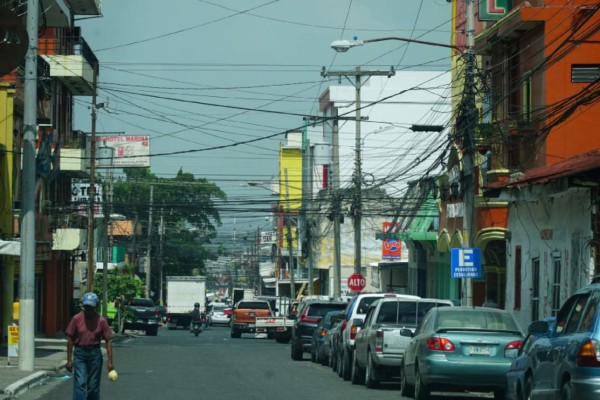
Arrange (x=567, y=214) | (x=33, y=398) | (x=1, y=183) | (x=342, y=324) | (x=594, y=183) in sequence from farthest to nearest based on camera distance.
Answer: (x=1, y=183) < (x=342, y=324) < (x=567, y=214) < (x=594, y=183) < (x=33, y=398)

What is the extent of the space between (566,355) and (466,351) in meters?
6.11

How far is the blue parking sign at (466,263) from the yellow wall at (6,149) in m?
14.4

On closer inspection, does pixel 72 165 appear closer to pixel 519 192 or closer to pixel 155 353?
pixel 155 353

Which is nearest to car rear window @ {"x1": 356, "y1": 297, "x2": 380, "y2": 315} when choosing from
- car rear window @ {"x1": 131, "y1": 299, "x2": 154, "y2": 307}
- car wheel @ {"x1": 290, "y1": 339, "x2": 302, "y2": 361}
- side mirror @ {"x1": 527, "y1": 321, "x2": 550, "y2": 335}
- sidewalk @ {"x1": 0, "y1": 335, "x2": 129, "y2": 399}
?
sidewalk @ {"x1": 0, "y1": 335, "x2": 129, "y2": 399}

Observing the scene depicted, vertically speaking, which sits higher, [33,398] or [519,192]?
[519,192]

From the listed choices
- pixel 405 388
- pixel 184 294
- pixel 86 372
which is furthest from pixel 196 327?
pixel 86 372

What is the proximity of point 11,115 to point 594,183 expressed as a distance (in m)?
19.5

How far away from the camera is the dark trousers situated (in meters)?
15.8

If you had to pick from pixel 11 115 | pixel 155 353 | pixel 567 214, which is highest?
pixel 11 115

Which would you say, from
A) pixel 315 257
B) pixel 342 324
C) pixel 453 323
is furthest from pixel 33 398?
pixel 315 257

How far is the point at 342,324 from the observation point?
28891mm

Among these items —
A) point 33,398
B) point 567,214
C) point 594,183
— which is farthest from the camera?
point 567,214

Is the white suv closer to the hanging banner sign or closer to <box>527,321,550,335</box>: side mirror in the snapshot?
the hanging banner sign

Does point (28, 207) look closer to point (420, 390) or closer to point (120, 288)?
point (420, 390)
